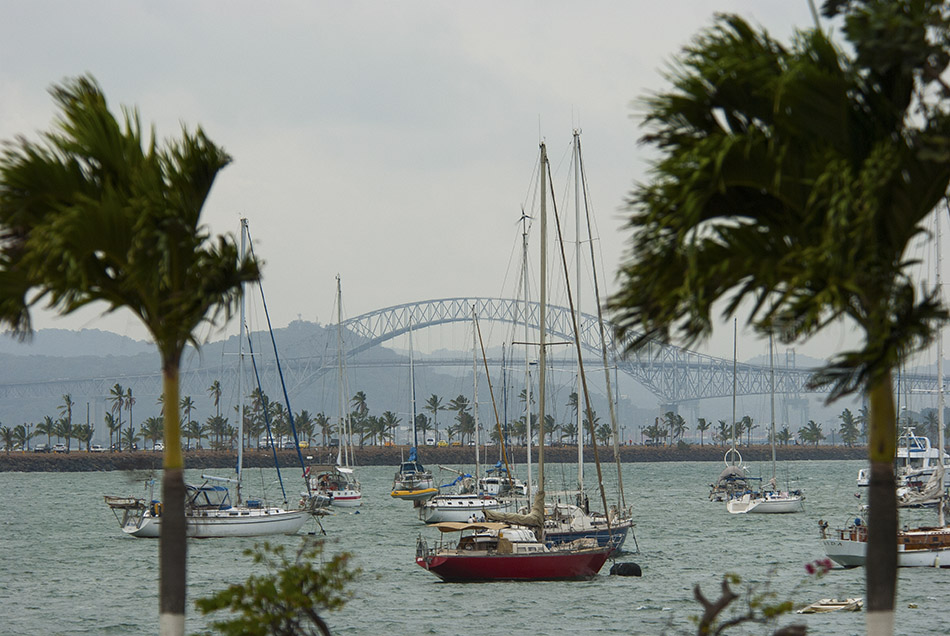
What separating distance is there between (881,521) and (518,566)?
3158 centimetres

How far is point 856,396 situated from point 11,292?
8.28 meters

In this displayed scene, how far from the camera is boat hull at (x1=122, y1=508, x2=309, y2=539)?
5994 centimetres

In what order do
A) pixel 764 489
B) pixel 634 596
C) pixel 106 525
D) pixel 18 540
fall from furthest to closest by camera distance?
1. pixel 764 489
2. pixel 106 525
3. pixel 18 540
4. pixel 634 596

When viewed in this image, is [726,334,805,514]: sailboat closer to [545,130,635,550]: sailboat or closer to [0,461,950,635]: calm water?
[0,461,950,635]: calm water

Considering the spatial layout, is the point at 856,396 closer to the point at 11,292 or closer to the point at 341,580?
the point at 341,580

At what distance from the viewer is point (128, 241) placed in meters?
12.1

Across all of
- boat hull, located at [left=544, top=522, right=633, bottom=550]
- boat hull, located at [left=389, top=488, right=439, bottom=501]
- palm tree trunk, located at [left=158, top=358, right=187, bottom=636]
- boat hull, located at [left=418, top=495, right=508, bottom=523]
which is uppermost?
palm tree trunk, located at [left=158, top=358, right=187, bottom=636]

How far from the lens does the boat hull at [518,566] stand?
4097cm

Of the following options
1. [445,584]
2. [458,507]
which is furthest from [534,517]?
[458,507]

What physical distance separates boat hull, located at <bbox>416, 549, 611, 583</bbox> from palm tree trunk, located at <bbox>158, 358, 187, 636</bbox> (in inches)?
1165

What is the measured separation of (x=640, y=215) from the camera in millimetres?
11062

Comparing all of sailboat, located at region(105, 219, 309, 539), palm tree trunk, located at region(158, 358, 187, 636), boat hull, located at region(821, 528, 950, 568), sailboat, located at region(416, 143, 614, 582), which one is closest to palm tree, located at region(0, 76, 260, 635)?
palm tree trunk, located at region(158, 358, 187, 636)

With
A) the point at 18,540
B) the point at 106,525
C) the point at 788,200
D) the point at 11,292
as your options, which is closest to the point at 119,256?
the point at 11,292

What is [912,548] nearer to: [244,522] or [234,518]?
[244,522]
